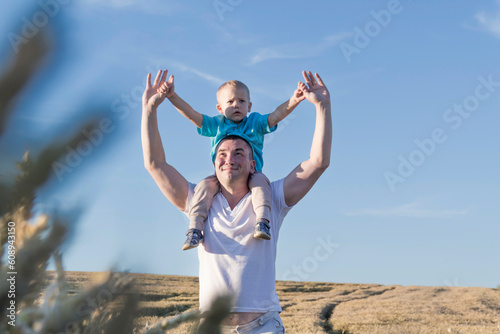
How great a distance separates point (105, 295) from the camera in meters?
0.76

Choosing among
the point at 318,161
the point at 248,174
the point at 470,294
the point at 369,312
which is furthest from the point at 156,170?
the point at 470,294

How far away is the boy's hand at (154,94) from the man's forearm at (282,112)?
1.08 metres

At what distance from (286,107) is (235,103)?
51cm

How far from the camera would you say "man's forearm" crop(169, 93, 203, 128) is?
434cm

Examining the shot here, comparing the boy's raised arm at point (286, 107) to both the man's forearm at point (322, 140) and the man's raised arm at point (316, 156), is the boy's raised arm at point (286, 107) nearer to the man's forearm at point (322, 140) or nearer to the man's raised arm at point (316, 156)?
the man's raised arm at point (316, 156)

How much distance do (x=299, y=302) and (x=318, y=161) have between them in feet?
51.7

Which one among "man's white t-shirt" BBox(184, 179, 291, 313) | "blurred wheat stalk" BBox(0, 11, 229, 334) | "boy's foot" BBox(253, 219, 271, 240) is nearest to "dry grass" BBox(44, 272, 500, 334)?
"man's white t-shirt" BBox(184, 179, 291, 313)

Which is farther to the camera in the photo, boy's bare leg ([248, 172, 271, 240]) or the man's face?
the man's face

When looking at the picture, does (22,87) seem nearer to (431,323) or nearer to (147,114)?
(147,114)

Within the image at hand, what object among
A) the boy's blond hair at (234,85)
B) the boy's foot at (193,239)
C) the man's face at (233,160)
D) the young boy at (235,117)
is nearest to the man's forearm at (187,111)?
the young boy at (235,117)

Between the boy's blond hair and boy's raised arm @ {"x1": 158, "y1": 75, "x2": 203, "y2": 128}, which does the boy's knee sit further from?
the boy's blond hair

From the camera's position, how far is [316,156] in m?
3.48

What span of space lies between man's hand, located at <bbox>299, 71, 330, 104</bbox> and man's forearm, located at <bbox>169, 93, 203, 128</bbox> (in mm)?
1142

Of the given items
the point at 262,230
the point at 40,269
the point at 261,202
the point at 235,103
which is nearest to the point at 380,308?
the point at 235,103
